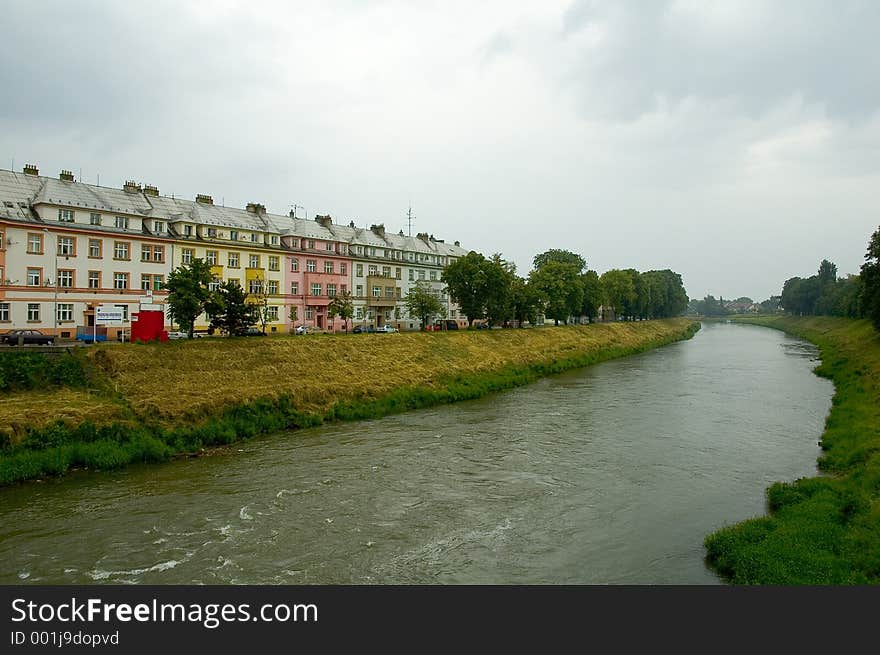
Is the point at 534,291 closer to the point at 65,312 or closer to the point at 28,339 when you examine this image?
the point at 65,312

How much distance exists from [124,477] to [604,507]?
17574 millimetres

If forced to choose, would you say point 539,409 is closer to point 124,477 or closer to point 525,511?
point 525,511

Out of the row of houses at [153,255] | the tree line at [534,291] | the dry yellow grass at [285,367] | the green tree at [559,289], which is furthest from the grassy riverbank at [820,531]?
the green tree at [559,289]

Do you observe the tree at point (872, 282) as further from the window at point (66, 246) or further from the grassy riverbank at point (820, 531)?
the window at point (66, 246)

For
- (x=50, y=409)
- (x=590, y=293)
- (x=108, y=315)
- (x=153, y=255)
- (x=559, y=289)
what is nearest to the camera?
(x=50, y=409)

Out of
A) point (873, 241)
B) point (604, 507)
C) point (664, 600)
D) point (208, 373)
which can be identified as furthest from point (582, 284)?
point (664, 600)

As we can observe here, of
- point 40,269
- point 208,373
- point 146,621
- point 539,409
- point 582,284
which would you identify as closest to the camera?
point 146,621

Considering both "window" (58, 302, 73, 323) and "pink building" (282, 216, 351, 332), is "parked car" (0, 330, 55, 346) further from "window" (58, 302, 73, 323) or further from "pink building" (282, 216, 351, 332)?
"pink building" (282, 216, 351, 332)

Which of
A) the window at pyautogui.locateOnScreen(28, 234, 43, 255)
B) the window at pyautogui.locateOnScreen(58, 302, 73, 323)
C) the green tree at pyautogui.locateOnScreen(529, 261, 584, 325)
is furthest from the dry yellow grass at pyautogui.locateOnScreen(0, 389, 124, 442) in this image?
the green tree at pyautogui.locateOnScreen(529, 261, 584, 325)

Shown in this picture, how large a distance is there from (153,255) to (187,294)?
65.2 ft

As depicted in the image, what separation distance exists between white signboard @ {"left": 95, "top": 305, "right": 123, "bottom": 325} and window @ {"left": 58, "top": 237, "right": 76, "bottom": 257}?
15339 millimetres

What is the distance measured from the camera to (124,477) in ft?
70.3

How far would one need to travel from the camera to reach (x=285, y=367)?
36.6 meters

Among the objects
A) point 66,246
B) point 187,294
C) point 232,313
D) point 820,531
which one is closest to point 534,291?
point 232,313
